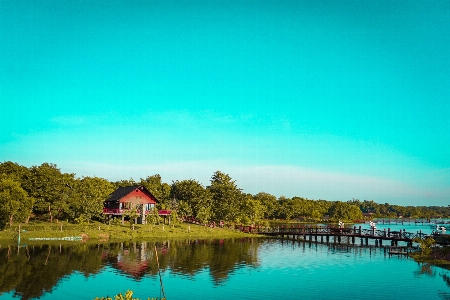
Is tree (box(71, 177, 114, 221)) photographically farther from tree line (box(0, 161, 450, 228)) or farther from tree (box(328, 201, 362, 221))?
tree (box(328, 201, 362, 221))

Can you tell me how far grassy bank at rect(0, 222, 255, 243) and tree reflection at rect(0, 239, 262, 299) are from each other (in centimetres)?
424

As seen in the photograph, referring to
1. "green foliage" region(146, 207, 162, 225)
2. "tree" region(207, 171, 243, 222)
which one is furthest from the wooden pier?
"green foliage" region(146, 207, 162, 225)

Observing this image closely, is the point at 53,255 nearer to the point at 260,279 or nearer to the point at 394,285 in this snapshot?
the point at 260,279

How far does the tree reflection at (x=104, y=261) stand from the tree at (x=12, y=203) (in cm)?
662

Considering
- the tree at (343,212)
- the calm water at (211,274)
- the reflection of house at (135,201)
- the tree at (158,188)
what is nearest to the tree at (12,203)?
the calm water at (211,274)

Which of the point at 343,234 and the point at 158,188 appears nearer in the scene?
the point at 343,234

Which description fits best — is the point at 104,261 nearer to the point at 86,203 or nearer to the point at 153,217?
the point at 86,203

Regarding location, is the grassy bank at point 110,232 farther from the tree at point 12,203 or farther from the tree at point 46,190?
the tree at point 46,190

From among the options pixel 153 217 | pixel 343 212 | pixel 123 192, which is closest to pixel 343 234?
pixel 153 217

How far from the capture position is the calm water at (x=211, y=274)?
104 ft

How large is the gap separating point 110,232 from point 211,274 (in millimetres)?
30263

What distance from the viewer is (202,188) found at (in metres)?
87.6

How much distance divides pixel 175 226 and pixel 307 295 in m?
47.8

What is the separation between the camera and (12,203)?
179 ft
